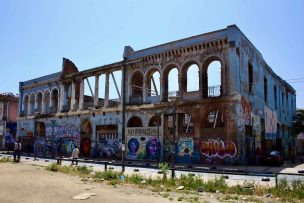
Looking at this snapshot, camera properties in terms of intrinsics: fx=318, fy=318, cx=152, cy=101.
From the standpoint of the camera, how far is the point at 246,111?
83.6 feet

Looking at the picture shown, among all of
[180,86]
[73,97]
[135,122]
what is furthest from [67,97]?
[180,86]

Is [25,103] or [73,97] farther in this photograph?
[25,103]

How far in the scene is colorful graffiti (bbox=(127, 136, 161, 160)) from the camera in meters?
27.7

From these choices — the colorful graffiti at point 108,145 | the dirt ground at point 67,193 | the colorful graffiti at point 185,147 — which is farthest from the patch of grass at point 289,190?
the colorful graffiti at point 108,145

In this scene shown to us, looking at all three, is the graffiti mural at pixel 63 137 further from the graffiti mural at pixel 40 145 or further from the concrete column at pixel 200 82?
the concrete column at pixel 200 82

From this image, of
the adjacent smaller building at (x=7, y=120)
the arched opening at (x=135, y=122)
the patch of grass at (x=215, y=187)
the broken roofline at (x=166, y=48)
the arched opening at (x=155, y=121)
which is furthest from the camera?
the adjacent smaller building at (x=7, y=120)

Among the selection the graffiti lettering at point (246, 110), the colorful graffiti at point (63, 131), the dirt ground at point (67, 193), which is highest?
the graffiti lettering at point (246, 110)

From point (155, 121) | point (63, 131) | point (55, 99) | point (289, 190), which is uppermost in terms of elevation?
point (55, 99)

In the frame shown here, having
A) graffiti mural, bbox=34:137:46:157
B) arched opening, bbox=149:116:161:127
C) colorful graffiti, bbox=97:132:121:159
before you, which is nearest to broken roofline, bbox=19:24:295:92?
arched opening, bbox=149:116:161:127

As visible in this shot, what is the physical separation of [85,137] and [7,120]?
20822 millimetres

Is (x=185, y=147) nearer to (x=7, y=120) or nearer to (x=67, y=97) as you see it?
(x=67, y=97)

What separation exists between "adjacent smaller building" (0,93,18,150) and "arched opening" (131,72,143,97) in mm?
25979

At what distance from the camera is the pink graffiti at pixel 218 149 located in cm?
2328

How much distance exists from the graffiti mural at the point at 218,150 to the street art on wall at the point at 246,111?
268cm
